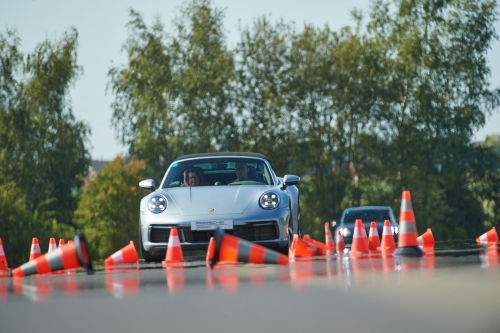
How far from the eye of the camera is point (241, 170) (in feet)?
48.0

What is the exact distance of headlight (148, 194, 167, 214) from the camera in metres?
13.2

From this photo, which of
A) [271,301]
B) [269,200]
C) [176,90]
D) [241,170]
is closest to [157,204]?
[269,200]

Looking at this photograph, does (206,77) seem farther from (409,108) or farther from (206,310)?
(206,310)

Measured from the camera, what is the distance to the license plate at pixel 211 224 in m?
12.8

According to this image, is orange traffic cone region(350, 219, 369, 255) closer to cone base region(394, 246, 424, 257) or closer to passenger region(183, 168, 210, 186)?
passenger region(183, 168, 210, 186)

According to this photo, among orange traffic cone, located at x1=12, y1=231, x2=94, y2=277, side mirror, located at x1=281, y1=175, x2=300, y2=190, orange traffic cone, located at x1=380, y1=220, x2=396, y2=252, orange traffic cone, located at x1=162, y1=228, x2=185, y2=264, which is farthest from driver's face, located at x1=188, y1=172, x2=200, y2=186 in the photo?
orange traffic cone, located at x1=12, y1=231, x2=94, y2=277

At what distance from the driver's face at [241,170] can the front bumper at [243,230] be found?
1.61 metres

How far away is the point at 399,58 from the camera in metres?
52.5

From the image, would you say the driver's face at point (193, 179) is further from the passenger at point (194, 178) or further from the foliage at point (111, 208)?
the foliage at point (111, 208)

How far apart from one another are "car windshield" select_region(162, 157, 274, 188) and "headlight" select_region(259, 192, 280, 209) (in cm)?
101

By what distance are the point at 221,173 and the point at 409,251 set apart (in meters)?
4.03

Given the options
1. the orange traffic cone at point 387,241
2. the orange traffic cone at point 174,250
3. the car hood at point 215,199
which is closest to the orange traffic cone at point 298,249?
the car hood at point 215,199

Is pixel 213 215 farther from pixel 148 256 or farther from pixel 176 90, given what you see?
pixel 176 90

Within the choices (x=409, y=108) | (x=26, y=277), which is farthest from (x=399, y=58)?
(x=26, y=277)
